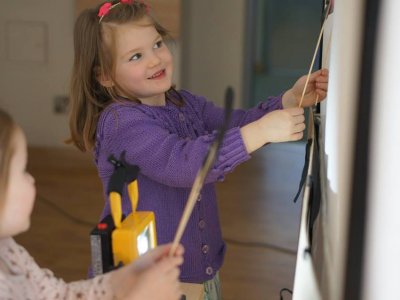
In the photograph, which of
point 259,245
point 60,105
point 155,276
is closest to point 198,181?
point 155,276

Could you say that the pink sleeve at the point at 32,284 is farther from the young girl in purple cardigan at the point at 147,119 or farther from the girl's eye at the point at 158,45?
the girl's eye at the point at 158,45

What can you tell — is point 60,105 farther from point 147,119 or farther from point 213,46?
point 147,119

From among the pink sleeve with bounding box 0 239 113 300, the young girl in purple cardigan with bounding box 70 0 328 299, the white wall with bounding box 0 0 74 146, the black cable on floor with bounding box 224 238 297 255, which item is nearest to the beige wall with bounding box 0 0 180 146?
A: the white wall with bounding box 0 0 74 146

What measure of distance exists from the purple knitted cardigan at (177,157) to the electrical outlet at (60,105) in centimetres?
238

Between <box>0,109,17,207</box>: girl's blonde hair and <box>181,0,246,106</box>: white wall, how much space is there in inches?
116

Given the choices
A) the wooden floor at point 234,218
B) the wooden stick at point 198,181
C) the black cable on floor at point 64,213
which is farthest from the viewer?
the black cable on floor at point 64,213

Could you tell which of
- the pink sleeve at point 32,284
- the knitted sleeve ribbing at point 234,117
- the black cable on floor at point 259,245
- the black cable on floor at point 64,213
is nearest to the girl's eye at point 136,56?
the knitted sleeve ribbing at point 234,117

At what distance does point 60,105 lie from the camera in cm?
345

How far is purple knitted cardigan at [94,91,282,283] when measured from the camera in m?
0.83

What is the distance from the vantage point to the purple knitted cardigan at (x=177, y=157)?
32.7 inches

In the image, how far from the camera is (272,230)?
2.47 meters

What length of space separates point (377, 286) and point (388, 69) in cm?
12

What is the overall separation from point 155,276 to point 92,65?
1.78ft

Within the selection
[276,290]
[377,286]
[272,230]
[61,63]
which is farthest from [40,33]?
[377,286]
